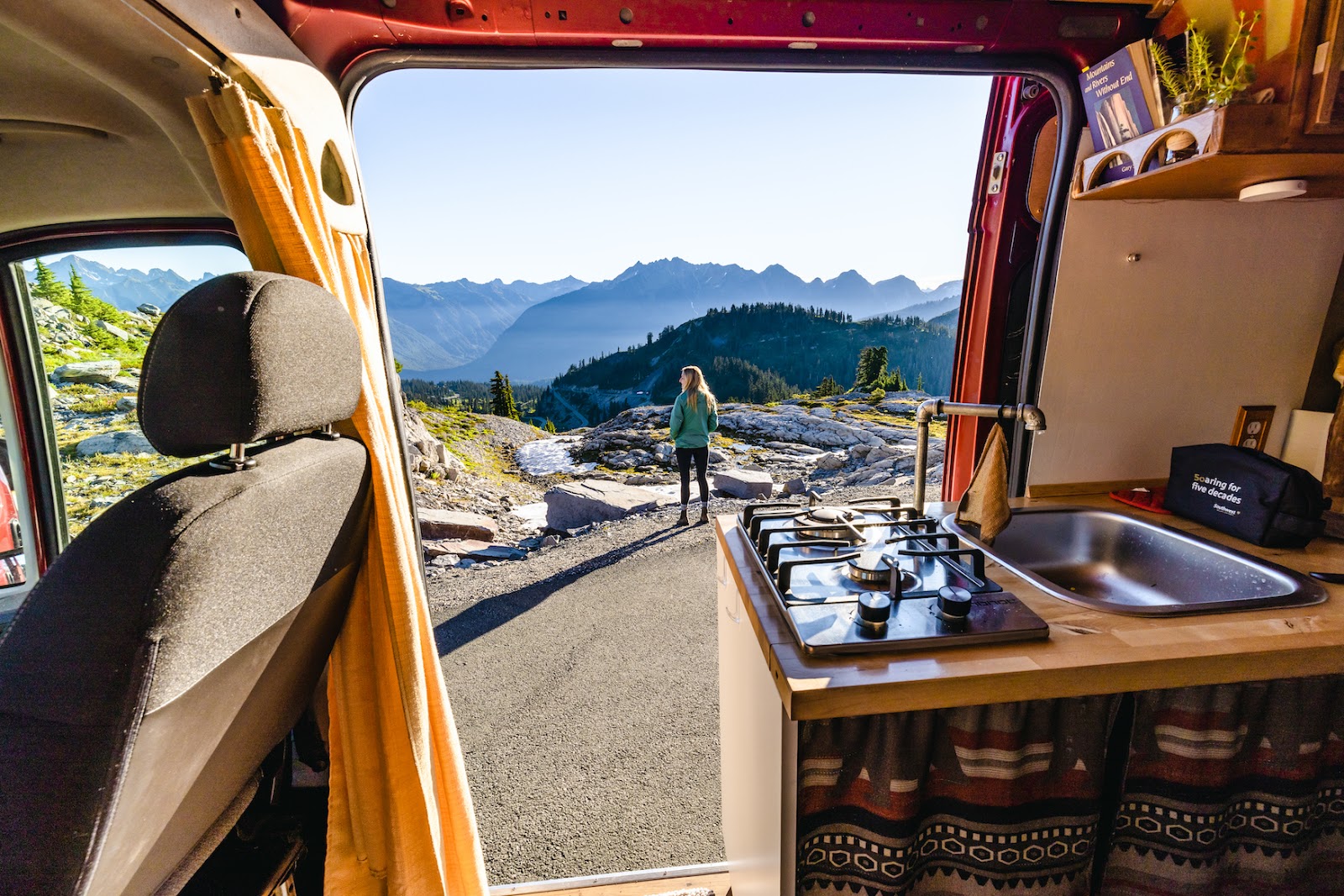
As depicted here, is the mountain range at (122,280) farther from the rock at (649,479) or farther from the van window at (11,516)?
the rock at (649,479)

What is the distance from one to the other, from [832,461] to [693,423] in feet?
20.8

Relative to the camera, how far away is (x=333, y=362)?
2.52ft

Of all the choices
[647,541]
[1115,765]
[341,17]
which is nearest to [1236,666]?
[1115,765]

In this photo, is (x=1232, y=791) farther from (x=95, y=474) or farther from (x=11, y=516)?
(x=11, y=516)

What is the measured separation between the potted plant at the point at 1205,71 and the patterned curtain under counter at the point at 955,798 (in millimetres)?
1177

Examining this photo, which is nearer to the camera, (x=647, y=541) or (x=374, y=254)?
(x=374, y=254)

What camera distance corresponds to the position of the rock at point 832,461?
10203 mm

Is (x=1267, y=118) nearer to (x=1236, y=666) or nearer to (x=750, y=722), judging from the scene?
(x=1236, y=666)

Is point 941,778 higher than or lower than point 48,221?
lower

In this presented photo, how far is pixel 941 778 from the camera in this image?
91 cm

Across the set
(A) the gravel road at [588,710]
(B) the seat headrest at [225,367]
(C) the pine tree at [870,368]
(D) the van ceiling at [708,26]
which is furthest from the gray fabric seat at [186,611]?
(C) the pine tree at [870,368]

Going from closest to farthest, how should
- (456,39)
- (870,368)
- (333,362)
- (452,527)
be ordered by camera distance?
(333,362) → (456,39) → (452,527) → (870,368)

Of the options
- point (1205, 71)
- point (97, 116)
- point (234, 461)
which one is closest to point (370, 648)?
point (234, 461)

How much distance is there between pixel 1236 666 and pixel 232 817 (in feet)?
5.05
